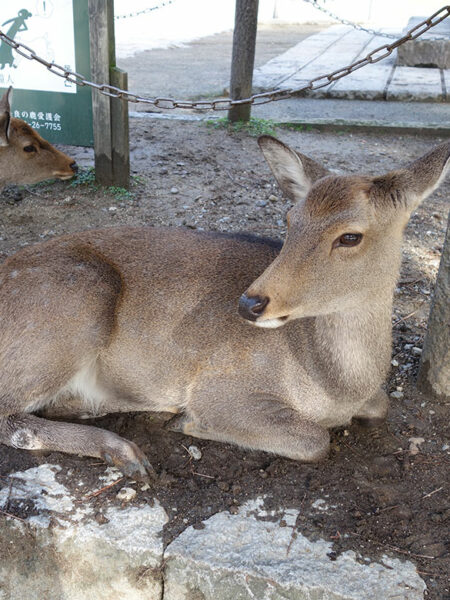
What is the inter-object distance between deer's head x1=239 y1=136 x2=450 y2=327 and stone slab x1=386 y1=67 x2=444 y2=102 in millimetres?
8404

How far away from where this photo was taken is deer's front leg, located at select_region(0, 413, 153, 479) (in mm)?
3523

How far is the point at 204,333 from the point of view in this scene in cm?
376

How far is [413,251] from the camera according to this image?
5.97 m

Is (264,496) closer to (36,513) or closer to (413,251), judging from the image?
(36,513)

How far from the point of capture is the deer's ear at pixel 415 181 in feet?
9.89

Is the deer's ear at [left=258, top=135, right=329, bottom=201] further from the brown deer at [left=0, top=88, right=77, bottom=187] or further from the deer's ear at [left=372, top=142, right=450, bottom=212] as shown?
the brown deer at [left=0, top=88, right=77, bottom=187]

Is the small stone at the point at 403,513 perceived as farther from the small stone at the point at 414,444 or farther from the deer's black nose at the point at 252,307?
the deer's black nose at the point at 252,307

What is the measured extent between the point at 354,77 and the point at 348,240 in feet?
32.8

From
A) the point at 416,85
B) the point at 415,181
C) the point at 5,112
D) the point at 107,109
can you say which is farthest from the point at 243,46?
the point at 415,181

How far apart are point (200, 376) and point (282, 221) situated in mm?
3181

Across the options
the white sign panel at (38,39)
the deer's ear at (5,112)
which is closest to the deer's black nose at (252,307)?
the deer's ear at (5,112)

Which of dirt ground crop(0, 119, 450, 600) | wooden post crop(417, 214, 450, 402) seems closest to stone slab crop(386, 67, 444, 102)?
dirt ground crop(0, 119, 450, 600)

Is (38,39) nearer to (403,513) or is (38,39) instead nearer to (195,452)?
(195,452)

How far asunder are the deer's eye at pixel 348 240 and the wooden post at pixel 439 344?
99 centimetres
